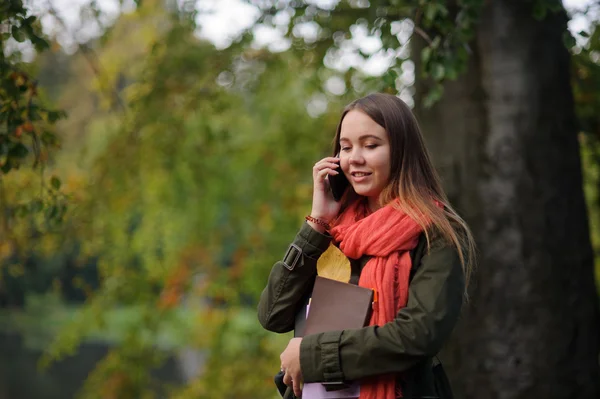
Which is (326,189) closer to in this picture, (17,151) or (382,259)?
(382,259)

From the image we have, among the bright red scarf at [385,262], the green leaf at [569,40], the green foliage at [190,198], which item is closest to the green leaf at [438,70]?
the green leaf at [569,40]

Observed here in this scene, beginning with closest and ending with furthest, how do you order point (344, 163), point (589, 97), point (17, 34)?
point (344, 163)
point (17, 34)
point (589, 97)

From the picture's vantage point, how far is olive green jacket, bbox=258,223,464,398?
1918mm

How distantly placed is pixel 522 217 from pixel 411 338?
231 cm

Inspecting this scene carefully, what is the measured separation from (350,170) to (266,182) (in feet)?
22.6

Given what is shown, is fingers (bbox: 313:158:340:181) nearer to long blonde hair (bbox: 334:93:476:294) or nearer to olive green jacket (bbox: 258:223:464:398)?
long blonde hair (bbox: 334:93:476:294)

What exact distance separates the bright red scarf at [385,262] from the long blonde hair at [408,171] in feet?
0.21

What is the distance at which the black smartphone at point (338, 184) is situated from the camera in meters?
2.24

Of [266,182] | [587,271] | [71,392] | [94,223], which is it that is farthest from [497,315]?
[71,392]

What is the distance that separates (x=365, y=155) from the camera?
2148 millimetres

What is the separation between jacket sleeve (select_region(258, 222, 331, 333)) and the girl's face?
20 centimetres

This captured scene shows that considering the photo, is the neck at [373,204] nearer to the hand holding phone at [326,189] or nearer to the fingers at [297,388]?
the hand holding phone at [326,189]

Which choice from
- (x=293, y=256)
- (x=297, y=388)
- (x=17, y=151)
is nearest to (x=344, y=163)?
(x=293, y=256)

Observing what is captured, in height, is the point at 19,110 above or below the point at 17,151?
above
